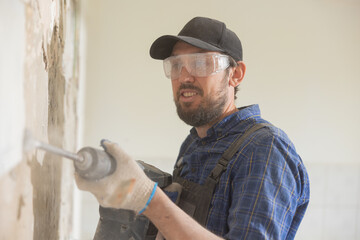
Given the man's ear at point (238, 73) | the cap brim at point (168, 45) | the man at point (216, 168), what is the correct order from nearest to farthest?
1. the man at point (216, 168)
2. the cap brim at point (168, 45)
3. the man's ear at point (238, 73)

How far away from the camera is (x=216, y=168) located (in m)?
1.08

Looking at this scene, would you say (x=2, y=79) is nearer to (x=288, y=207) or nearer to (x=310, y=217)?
(x=288, y=207)

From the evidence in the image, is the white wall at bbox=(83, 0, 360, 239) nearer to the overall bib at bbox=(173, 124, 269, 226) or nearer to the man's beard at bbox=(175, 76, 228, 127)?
the man's beard at bbox=(175, 76, 228, 127)

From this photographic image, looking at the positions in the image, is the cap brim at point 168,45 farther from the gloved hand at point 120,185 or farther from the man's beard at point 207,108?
the gloved hand at point 120,185

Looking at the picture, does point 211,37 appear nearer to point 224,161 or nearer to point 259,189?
point 224,161

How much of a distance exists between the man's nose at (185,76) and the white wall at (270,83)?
5.30ft

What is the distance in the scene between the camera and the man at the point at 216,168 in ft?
2.83

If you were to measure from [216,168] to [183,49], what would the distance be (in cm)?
51

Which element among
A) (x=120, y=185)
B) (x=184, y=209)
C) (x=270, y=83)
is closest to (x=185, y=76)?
(x=184, y=209)

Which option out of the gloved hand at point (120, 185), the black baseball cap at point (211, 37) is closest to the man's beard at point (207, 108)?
the black baseball cap at point (211, 37)

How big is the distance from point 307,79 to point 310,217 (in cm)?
129

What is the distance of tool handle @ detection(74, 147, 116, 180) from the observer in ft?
2.41

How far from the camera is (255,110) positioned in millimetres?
1283

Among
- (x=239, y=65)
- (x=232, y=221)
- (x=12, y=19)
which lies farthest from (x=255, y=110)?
(x=12, y=19)
